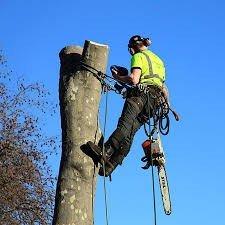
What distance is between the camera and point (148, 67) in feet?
20.5

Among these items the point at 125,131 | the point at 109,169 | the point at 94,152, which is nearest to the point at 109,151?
the point at 109,169

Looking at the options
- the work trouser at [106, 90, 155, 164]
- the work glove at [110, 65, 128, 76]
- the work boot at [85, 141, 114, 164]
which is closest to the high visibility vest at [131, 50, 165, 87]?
the work glove at [110, 65, 128, 76]

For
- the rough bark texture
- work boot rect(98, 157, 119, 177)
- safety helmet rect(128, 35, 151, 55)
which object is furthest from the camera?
safety helmet rect(128, 35, 151, 55)

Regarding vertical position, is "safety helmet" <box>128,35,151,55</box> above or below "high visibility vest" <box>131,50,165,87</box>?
above

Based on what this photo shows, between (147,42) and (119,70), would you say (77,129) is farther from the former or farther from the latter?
(147,42)

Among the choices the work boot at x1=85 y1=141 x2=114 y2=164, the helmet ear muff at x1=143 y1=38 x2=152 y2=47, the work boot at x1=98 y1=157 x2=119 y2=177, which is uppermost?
the helmet ear muff at x1=143 y1=38 x2=152 y2=47

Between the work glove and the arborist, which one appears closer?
the arborist

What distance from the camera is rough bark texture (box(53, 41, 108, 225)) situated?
183 inches

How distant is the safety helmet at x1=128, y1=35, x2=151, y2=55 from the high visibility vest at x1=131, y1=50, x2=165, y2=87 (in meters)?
0.16

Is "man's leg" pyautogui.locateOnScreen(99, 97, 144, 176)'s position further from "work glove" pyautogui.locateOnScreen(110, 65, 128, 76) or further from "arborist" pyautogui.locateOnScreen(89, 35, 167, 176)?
"work glove" pyautogui.locateOnScreen(110, 65, 128, 76)

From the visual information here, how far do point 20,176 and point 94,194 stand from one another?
1279cm

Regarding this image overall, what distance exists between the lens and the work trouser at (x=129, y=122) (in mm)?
5652

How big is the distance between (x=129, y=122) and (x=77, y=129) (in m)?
0.96

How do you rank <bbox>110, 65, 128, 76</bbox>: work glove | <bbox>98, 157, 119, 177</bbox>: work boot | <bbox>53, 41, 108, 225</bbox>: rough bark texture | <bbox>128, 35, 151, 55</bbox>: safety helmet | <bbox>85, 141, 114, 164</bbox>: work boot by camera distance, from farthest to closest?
<bbox>128, 35, 151, 55</bbox>: safety helmet, <bbox>110, 65, 128, 76</bbox>: work glove, <bbox>98, 157, 119, 177</bbox>: work boot, <bbox>85, 141, 114, 164</bbox>: work boot, <bbox>53, 41, 108, 225</bbox>: rough bark texture
